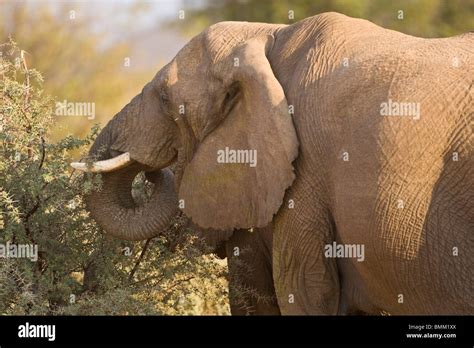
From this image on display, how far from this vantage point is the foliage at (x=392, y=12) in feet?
54.9

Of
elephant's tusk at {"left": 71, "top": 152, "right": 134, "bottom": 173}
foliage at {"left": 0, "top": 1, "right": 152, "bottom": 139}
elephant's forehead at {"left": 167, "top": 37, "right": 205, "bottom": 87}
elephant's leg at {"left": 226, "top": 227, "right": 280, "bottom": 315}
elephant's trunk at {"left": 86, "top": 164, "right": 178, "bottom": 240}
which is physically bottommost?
elephant's leg at {"left": 226, "top": 227, "right": 280, "bottom": 315}

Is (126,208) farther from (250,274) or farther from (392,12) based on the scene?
(392,12)

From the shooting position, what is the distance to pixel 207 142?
6215 mm

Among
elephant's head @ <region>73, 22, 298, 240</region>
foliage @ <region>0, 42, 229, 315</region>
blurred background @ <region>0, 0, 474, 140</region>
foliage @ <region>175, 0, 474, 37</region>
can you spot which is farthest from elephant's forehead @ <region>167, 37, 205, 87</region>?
foliage @ <region>175, 0, 474, 37</region>

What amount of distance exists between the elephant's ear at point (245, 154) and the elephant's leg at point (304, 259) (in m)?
0.09

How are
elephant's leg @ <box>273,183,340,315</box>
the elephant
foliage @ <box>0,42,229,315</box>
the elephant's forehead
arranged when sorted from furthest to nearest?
foliage @ <box>0,42,229,315</box> < the elephant's forehead < elephant's leg @ <box>273,183,340,315</box> < the elephant

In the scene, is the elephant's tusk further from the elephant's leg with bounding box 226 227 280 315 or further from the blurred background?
the blurred background

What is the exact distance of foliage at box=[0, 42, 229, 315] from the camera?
6449 millimetres

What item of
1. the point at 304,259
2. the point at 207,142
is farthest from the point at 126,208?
the point at 304,259

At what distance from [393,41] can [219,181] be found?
3.73 ft

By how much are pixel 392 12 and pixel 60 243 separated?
1130 centimetres

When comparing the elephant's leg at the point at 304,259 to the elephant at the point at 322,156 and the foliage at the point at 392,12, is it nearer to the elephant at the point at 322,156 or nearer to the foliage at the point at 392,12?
the elephant at the point at 322,156
